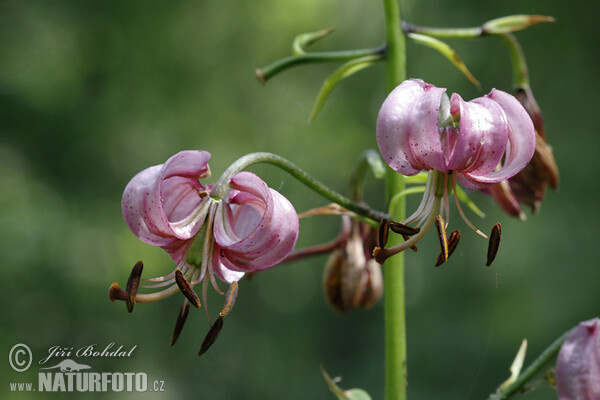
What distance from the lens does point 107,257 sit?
6191 mm

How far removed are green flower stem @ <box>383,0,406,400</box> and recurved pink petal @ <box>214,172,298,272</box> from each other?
0.22 m

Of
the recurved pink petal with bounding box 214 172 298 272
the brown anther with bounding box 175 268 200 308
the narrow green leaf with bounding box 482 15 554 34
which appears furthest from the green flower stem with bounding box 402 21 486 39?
the brown anther with bounding box 175 268 200 308

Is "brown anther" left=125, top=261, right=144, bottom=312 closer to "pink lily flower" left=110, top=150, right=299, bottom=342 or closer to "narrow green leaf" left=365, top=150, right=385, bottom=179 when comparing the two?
"pink lily flower" left=110, top=150, right=299, bottom=342

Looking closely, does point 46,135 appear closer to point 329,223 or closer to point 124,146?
point 124,146

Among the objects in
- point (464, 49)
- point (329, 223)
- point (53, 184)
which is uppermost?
point (464, 49)

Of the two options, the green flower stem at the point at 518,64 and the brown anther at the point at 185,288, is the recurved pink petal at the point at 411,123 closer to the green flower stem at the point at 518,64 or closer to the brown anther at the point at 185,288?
the brown anther at the point at 185,288

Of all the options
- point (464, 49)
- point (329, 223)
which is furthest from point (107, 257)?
point (464, 49)

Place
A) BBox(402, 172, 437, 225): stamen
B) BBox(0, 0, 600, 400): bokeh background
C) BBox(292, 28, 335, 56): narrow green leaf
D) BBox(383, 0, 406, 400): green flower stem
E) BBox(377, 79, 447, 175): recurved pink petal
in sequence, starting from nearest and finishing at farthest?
BBox(377, 79, 447, 175): recurved pink petal → BBox(402, 172, 437, 225): stamen → BBox(383, 0, 406, 400): green flower stem → BBox(292, 28, 335, 56): narrow green leaf → BBox(0, 0, 600, 400): bokeh background

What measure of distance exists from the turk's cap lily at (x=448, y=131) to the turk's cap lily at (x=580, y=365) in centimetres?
23

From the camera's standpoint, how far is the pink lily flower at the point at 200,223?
839mm

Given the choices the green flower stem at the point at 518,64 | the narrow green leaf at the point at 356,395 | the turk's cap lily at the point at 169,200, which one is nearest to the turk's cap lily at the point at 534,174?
the green flower stem at the point at 518,64

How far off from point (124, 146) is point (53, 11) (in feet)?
5.22

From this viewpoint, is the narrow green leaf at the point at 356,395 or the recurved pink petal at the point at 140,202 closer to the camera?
the recurved pink petal at the point at 140,202

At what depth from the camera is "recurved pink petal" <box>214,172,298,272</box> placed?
836 mm
